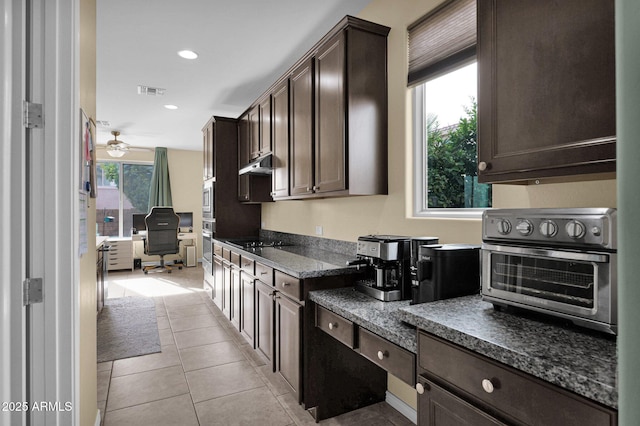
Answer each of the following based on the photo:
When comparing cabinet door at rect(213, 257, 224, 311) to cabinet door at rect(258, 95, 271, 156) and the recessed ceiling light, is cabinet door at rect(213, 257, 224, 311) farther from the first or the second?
the recessed ceiling light

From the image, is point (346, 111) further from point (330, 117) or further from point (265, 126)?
point (265, 126)

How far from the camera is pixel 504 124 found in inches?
51.1

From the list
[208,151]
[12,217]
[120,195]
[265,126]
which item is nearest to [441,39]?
[265,126]

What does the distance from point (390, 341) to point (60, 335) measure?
51.9 inches

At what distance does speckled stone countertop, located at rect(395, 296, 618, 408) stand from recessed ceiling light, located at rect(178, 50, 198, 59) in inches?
125

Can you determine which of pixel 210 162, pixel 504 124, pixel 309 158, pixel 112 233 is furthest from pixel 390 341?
pixel 112 233

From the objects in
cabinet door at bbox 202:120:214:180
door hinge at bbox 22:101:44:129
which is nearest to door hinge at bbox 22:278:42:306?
door hinge at bbox 22:101:44:129

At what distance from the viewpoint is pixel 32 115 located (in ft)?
4.18

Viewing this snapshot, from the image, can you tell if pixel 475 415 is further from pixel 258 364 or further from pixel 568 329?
pixel 258 364

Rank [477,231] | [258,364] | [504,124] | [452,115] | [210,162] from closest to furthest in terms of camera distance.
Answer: [504,124] → [477,231] → [452,115] → [258,364] → [210,162]

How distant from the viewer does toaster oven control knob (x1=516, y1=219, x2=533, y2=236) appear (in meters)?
1.17

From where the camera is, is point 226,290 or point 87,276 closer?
point 87,276

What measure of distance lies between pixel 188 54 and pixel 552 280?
3.49 m

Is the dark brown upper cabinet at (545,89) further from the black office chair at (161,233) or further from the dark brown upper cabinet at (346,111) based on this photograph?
the black office chair at (161,233)
